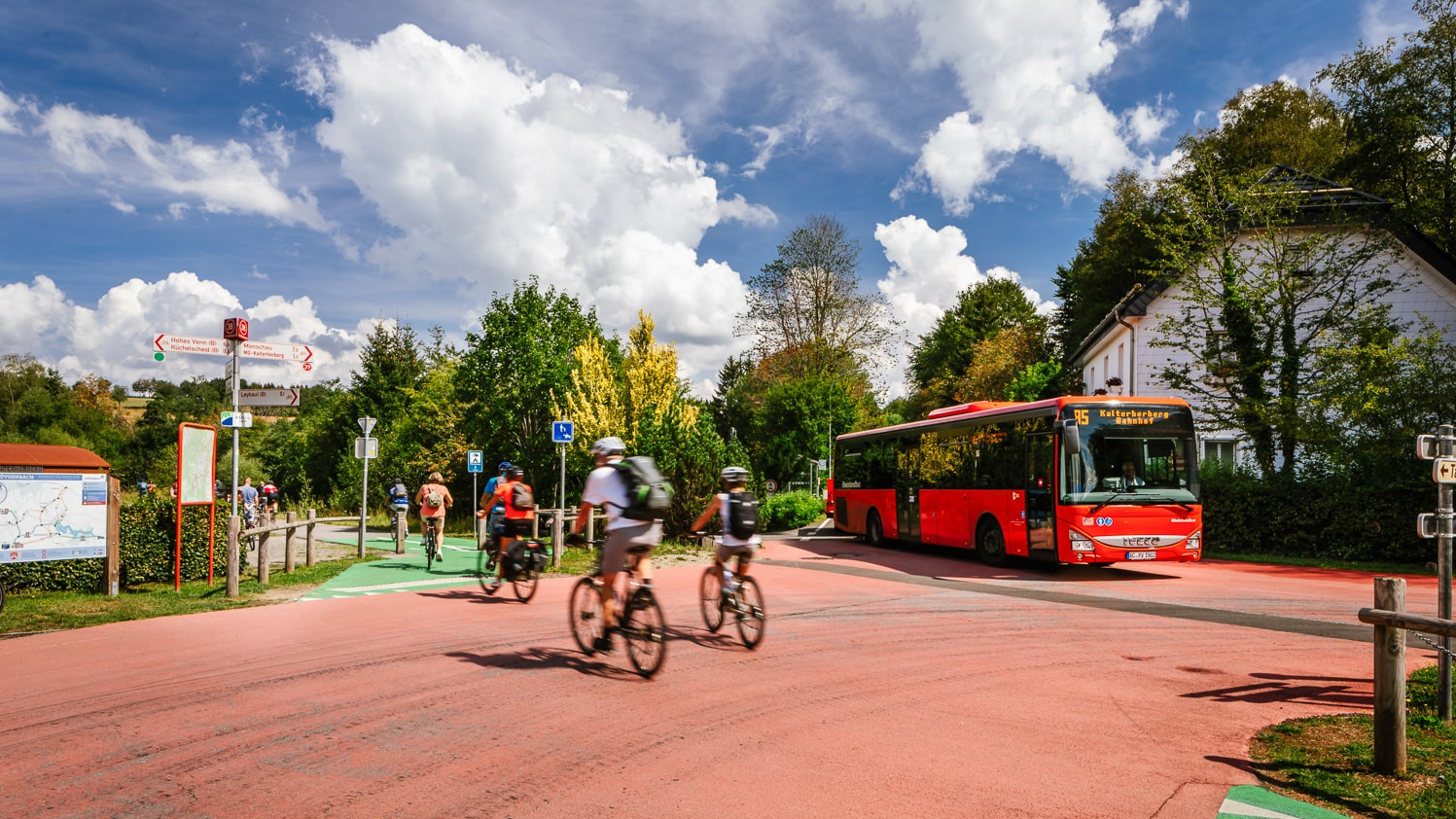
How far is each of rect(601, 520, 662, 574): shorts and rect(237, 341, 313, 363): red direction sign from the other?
8677 millimetres

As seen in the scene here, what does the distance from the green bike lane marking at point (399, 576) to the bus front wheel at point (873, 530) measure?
9.96m

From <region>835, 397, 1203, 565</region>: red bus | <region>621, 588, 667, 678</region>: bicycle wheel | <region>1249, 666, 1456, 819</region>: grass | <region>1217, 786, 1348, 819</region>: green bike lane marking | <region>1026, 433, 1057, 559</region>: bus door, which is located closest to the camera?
<region>1217, 786, 1348, 819</region>: green bike lane marking

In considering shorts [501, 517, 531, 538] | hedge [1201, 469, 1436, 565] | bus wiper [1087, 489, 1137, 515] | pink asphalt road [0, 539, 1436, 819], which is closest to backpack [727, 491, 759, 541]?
pink asphalt road [0, 539, 1436, 819]

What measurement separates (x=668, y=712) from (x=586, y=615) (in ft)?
6.59

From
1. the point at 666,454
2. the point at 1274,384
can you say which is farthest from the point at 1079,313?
the point at 666,454

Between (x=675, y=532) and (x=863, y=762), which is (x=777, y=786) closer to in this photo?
(x=863, y=762)

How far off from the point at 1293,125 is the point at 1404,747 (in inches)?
1462

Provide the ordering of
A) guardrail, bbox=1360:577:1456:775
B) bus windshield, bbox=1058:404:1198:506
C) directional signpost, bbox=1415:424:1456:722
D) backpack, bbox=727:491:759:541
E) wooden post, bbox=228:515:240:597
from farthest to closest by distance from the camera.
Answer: bus windshield, bbox=1058:404:1198:506
wooden post, bbox=228:515:240:597
backpack, bbox=727:491:759:541
directional signpost, bbox=1415:424:1456:722
guardrail, bbox=1360:577:1456:775

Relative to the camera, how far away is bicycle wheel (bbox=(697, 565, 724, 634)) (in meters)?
9.28

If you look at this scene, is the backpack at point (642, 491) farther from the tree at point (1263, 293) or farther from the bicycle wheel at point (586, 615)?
the tree at point (1263, 293)

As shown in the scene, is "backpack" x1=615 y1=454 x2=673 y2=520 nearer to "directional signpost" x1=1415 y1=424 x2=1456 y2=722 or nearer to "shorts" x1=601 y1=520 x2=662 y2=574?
"shorts" x1=601 y1=520 x2=662 y2=574

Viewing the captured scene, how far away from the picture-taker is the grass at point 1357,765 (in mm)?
4535

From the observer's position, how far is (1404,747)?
4.98m

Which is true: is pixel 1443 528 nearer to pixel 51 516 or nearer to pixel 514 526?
pixel 514 526
